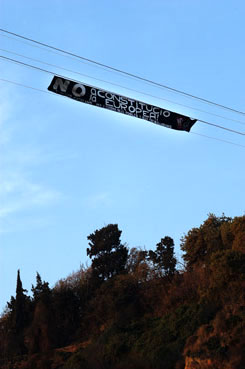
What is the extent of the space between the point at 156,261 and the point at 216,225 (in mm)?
6295

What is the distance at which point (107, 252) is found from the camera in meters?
48.9

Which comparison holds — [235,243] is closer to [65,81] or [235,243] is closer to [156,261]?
[156,261]

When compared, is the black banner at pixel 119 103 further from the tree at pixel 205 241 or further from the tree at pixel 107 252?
the tree at pixel 107 252

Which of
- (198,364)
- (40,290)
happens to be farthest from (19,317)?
(198,364)

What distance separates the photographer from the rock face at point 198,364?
22.8 m

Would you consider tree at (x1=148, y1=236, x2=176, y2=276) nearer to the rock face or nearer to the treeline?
the treeline

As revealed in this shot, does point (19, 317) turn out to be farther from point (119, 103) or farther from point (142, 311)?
point (119, 103)

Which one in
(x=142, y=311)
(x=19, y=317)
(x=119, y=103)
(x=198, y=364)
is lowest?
(x=198, y=364)

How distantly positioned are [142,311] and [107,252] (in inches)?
448

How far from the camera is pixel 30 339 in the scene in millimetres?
42500

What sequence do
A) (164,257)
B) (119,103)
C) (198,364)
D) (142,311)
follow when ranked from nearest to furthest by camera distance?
1. (119,103)
2. (198,364)
3. (142,311)
4. (164,257)

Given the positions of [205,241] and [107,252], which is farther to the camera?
[107,252]

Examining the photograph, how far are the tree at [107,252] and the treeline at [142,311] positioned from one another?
0.10 m

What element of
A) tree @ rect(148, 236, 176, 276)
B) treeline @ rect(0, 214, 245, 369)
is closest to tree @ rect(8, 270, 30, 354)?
treeline @ rect(0, 214, 245, 369)
